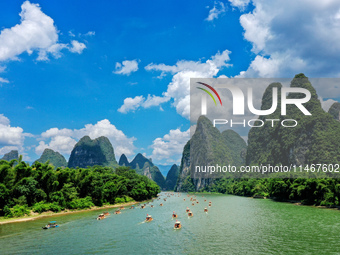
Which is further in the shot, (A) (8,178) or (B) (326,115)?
(B) (326,115)

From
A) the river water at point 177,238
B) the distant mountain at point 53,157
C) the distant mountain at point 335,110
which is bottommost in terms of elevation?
the river water at point 177,238

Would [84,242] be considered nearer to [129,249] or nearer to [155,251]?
[129,249]

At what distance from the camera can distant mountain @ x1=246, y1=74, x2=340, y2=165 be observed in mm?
89062

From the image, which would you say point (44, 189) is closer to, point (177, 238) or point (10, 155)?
point (177, 238)

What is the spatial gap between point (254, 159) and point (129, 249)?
140 meters

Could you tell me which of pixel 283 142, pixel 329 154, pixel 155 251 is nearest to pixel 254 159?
pixel 283 142

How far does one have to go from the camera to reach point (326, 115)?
98.2m

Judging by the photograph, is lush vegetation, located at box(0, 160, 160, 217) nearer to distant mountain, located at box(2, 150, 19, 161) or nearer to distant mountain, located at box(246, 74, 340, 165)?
distant mountain, located at box(246, 74, 340, 165)

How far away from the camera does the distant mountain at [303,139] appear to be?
89062mm

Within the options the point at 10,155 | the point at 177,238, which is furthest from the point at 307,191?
the point at 10,155

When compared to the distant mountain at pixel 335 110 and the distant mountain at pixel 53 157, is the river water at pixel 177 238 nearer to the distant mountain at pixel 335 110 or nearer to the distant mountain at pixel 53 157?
the distant mountain at pixel 335 110

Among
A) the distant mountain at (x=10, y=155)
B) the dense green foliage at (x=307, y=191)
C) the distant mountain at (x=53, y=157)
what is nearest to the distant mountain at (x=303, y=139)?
the dense green foliage at (x=307, y=191)

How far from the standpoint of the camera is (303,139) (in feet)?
335

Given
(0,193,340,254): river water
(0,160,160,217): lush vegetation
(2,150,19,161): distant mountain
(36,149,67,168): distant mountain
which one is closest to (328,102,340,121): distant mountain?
(0,193,340,254): river water
